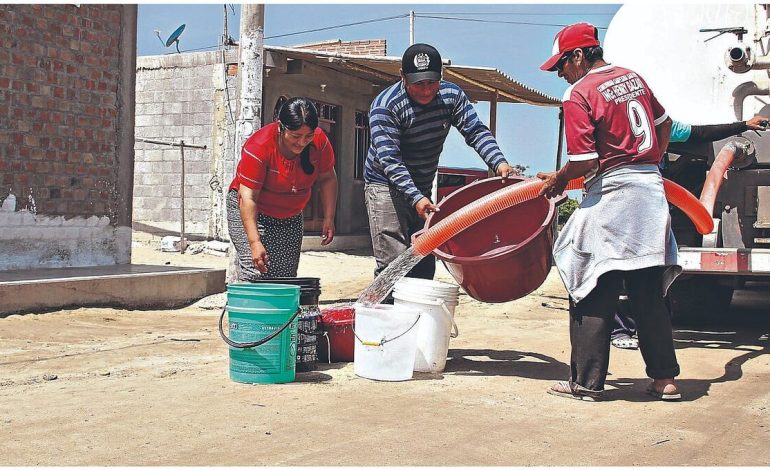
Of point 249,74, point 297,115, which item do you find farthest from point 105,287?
point 297,115

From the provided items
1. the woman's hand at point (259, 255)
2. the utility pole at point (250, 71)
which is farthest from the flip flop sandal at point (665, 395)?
the utility pole at point (250, 71)

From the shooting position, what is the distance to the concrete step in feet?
24.1

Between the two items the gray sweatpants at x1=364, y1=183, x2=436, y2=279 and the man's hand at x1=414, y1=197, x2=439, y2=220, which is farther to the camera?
the gray sweatpants at x1=364, y1=183, x2=436, y2=279

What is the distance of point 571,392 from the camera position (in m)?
4.64

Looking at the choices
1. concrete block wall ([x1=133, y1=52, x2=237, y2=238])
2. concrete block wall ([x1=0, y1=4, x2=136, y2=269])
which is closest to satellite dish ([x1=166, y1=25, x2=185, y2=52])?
concrete block wall ([x1=133, y1=52, x2=237, y2=238])

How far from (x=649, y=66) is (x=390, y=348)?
12.4 ft

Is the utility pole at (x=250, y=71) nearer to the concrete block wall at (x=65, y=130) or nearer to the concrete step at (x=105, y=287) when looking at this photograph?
the concrete block wall at (x=65, y=130)

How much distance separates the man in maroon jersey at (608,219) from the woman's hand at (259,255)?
175 centimetres

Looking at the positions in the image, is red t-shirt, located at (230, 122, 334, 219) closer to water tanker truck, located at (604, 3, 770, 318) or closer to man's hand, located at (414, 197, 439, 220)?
man's hand, located at (414, 197, 439, 220)

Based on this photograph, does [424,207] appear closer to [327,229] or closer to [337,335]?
[337,335]

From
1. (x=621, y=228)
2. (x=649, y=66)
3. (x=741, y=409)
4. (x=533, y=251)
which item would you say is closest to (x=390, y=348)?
(x=533, y=251)

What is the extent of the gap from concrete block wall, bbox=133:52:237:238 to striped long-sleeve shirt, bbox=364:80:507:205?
9466mm

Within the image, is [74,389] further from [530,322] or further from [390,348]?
[530,322]

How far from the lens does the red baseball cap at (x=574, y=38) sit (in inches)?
182
